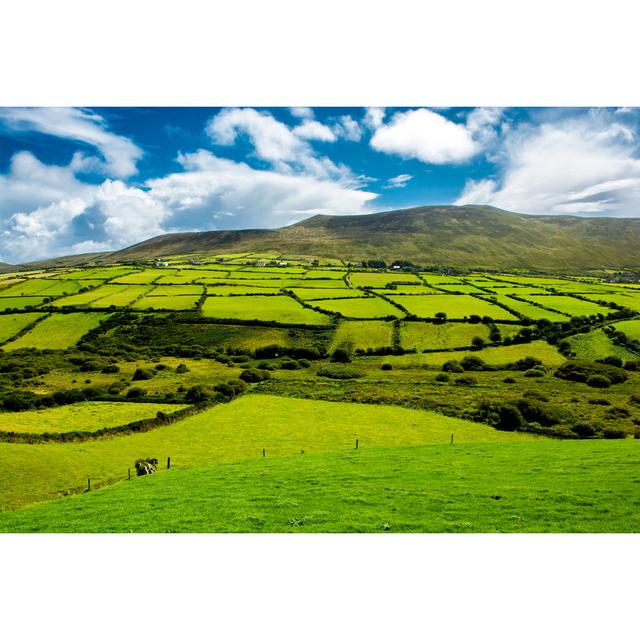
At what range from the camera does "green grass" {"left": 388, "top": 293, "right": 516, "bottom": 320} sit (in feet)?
170

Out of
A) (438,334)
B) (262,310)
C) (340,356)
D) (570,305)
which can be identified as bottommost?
(340,356)

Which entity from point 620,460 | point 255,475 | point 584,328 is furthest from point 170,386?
point 584,328

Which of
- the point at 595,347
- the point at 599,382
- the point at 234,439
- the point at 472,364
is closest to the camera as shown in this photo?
the point at 234,439

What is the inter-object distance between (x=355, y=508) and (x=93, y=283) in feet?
237

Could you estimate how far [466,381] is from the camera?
31.9m

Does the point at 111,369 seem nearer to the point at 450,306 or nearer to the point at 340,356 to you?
the point at 340,356

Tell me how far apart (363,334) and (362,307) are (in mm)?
10127

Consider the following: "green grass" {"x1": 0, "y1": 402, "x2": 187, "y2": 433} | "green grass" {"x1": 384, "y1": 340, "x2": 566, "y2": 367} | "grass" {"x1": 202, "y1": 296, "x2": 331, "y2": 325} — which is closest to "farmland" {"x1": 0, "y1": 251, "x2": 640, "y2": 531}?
"green grass" {"x1": 0, "y1": 402, "x2": 187, "y2": 433}

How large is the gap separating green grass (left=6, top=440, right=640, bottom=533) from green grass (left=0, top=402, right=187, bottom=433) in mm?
8579

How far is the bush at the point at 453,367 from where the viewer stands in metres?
36.0

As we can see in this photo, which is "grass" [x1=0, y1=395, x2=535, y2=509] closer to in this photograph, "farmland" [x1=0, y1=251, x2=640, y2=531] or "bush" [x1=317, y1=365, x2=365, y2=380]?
"farmland" [x1=0, y1=251, x2=640, y2=531]

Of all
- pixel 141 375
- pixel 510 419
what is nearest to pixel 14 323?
pixel 141 375

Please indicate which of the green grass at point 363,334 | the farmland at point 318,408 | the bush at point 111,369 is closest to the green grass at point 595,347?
the farmland at point 318,408

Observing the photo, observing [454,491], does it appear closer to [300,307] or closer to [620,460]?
[620,460]
